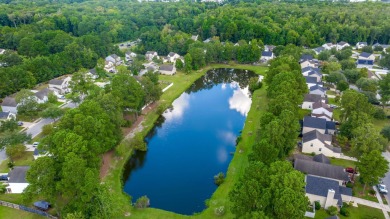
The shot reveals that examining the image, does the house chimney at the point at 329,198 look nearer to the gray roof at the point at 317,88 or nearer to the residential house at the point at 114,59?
the gray roof at the point at 317,88

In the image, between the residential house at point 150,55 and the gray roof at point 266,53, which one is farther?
the residential house at point 150,55

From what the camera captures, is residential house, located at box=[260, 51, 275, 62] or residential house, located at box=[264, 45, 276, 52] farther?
residential house, located at box=[264, 45, 276, 52]

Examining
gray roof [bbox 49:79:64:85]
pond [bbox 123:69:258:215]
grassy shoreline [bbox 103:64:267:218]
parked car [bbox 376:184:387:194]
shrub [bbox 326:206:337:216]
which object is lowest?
pond [bbox 123:69:258:215]

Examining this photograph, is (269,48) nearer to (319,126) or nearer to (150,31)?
(150,31)

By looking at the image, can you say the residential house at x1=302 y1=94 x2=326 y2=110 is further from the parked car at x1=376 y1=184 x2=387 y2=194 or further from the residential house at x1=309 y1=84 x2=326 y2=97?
the parked car at x1=376 y1=184 x2=387 y2=194

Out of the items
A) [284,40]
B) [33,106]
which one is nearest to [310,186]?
[33,106]

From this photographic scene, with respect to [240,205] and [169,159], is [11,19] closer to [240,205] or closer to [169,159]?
[169,159]

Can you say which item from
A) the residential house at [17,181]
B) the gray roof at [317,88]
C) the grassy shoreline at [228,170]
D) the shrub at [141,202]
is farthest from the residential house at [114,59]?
the shrub at [141,202]

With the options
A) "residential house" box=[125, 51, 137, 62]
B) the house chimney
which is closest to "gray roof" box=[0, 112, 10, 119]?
"residential house" box=[125, 51, 137, 62]
